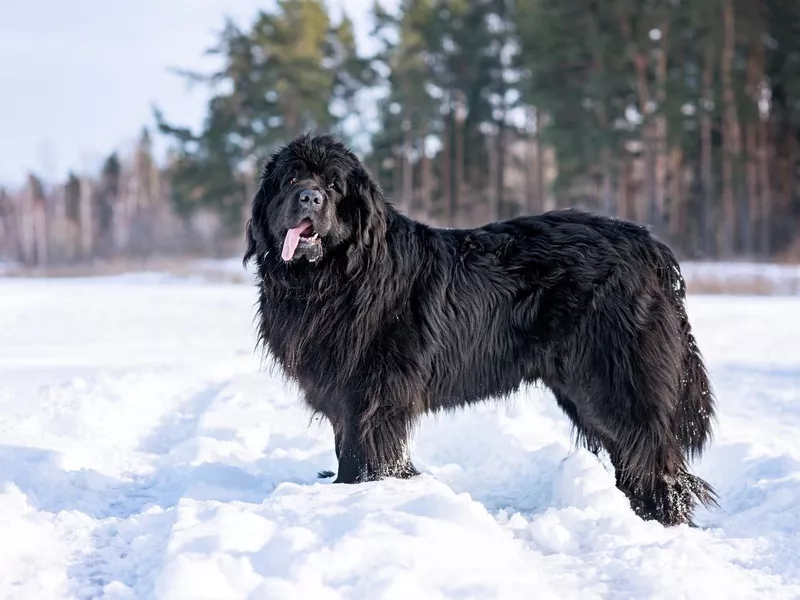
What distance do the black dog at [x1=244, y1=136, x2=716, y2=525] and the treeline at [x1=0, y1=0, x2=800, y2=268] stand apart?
23.6 metres

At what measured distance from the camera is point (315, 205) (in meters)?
3.93

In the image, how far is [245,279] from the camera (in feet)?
83.5

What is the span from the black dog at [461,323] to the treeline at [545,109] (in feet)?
77.6

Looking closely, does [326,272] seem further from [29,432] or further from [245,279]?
[245,279]

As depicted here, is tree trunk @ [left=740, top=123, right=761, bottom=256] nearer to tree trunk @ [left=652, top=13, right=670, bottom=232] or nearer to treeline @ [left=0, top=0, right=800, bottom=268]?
treeline @ [left=0, top=0, right=800, bottom=268]

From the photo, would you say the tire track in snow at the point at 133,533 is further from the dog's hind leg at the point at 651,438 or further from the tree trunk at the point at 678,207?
the tree trunk at the point at 678,207

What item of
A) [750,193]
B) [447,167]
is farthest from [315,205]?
[447,167]

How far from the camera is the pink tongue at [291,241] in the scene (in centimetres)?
396

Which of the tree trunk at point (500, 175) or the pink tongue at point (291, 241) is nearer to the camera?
the pink tongue at point (291, 241)

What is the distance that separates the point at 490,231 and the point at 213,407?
3.13 m

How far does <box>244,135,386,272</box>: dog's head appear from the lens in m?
3.98

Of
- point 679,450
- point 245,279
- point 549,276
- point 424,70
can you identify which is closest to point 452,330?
point 549,276

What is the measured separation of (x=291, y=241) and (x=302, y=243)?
0.06 metres

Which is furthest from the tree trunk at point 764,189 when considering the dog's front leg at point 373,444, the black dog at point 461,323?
the dog's front leg at point 373,444
